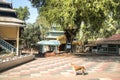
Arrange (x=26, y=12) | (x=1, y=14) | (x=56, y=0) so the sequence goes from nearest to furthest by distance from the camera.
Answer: (x=56, y=0)
(x=1, y=14)
(x=26, y=12)

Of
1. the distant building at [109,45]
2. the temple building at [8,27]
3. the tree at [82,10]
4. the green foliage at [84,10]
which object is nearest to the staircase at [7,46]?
the temple building at [8,27]

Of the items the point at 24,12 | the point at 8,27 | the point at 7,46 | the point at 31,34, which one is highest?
the point at 24,12

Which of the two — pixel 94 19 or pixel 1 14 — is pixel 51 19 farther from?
pixel 1 14

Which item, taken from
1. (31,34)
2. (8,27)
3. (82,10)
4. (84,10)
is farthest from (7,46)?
(31,34)

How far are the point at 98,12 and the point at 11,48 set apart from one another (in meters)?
12.2

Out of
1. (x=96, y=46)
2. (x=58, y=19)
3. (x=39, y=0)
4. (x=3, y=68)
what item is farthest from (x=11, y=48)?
(x=96, y=46)

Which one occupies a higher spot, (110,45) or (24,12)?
(24,12)

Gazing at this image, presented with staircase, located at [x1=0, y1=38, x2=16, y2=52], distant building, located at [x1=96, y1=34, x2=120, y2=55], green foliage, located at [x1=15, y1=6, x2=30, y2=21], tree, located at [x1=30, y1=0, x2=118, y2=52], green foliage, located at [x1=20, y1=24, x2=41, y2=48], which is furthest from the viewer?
green foliage, located at [x1=15, y1=6, x2=30, y2=21]

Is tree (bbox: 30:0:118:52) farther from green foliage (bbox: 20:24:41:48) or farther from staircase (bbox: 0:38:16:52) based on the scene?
green foliage (bbox: 20:24:41:48)

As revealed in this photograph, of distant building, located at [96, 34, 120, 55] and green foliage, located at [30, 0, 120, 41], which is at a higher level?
green foliage, located at [30, 0, 120, 41]

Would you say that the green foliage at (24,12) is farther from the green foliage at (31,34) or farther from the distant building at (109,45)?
the distant building at (109,45)

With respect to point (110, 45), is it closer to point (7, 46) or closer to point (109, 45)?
point (109, 45)

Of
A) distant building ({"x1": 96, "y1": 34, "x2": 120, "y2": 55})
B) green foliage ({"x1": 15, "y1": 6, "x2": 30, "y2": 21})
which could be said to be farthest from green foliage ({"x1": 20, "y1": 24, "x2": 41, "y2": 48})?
green foliage ({"x1": 15, "y1": 6, "x2": 30, "y2": 21})

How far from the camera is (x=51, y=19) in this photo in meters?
35.0
